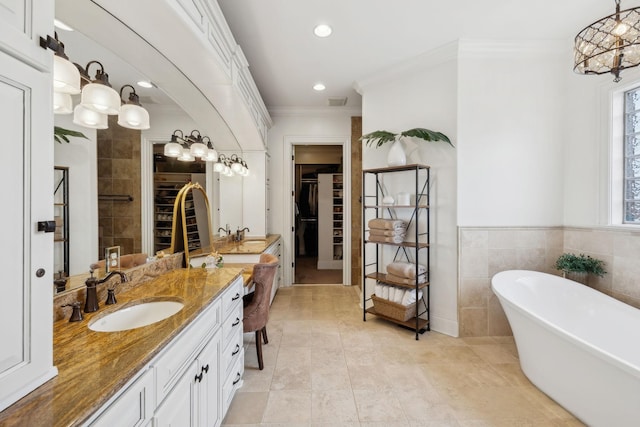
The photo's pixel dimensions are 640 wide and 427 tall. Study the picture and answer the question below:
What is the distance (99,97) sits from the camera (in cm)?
123

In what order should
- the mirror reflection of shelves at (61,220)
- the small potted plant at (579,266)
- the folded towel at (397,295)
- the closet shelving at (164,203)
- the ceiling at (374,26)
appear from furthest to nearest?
the folded towel at (397,295) < the small potted plant at (579,266) < the ceiling at (374,26) < the closet shelving at (164,203) < the mirror reflection of shelves at (61,220)

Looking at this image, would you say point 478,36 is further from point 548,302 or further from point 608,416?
point 608,416

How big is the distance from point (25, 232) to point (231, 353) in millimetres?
1363

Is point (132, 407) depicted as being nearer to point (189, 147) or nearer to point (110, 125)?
point (110, 125)

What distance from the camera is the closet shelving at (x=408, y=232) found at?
109 inches

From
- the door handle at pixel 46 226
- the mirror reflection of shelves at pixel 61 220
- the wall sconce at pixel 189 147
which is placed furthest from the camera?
the wall sconce at pixel 189 147

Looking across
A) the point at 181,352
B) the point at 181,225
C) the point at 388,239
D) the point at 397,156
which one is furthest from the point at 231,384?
the point at 397,156

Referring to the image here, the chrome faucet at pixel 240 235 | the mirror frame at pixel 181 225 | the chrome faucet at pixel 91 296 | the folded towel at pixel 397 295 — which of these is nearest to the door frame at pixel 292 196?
the chrome faucet at pixel 240 235

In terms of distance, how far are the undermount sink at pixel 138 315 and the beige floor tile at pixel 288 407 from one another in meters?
0.93

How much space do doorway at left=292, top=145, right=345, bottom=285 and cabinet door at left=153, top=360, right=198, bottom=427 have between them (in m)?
3.43

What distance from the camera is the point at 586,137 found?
2.52 m

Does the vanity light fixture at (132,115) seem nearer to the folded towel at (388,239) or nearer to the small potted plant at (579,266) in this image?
the folded towel at (388,239)

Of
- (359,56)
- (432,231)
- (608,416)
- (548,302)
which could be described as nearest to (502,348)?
(548,302)

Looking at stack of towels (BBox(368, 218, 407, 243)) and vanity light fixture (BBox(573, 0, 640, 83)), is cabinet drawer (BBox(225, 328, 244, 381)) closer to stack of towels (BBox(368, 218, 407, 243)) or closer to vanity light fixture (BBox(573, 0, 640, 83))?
stack of towels (BBox(368, 218, 407, 243))
